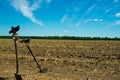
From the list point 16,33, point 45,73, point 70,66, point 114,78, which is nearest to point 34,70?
point 45,73

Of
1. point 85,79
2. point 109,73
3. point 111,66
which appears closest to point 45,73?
point 85,79

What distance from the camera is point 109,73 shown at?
12078 millimetres

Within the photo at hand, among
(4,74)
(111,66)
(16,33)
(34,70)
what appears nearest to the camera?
(16,33)

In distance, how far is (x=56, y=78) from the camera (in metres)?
10.9

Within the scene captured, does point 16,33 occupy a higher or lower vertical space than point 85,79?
higher

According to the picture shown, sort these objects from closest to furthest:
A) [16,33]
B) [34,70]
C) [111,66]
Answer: [16,33] → [34,70] → [111,66]

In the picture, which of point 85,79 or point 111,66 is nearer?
point 85,79

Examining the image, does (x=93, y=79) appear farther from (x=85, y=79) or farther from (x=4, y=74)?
(x=4, y=74)

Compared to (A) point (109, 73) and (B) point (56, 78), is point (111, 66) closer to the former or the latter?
(A) point (109, 73)

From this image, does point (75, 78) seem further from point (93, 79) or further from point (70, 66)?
point (70, 66)

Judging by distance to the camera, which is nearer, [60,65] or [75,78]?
[75,78]

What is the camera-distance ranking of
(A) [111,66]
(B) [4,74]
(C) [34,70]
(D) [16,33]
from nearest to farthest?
(D) [16,33] < (B) [4,74] < (C) [34,70] < (A) [111,66]

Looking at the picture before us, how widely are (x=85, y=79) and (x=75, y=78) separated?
439 millimetres

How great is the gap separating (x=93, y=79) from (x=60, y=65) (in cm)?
393
